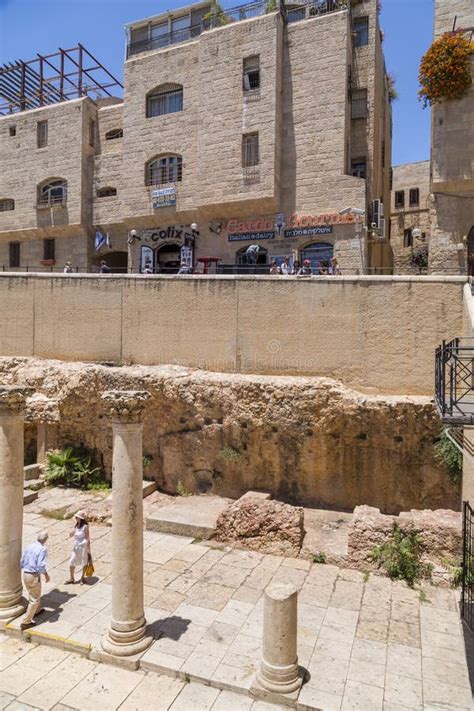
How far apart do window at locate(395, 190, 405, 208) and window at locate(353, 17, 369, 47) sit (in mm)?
12409

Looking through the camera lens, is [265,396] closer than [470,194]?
Yes

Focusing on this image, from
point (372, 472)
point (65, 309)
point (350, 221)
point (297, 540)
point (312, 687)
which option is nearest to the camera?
point (312, 687)

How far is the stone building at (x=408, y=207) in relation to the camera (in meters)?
32.2

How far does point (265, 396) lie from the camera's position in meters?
14.3

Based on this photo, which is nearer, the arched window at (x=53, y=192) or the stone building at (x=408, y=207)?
the arched window at (x=53, y=192)

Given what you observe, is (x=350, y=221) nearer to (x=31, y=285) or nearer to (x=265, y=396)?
(x=265, y=396)

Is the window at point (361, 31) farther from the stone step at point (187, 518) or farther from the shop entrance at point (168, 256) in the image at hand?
the stone step at point (187, 518)

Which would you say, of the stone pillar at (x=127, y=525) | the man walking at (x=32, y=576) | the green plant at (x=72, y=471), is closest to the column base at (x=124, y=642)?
the stone pillar at (x=127, y=525)

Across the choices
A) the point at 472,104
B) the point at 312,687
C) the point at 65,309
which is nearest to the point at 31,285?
the point at 65,309

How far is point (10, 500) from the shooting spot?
870 cm

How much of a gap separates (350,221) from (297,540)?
14.1 m

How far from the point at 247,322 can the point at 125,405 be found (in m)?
8.35

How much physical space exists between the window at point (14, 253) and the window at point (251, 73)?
16.0 m

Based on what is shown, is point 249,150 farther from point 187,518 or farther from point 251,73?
point 187,518
